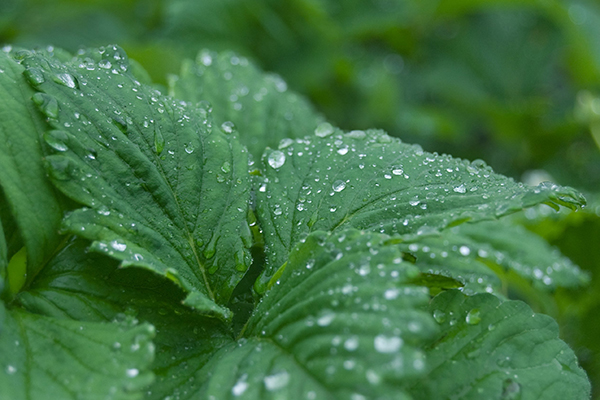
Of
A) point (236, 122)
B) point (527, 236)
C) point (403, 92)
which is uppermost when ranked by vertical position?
point (236, 122)

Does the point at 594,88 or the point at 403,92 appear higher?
the point at 594,88

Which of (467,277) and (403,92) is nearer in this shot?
(467,277)

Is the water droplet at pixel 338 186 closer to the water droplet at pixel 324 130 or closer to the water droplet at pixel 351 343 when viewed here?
the water droplet at pixel 324 130

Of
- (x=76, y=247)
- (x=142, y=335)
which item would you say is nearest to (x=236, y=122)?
(x=76, y=247)

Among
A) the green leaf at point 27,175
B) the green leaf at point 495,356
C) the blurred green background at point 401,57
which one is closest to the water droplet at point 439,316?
the green leaf at point 495,356

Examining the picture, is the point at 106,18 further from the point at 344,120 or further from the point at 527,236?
the point at 527,236

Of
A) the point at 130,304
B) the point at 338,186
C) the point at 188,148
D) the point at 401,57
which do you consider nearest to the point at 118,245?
the point at 130,304

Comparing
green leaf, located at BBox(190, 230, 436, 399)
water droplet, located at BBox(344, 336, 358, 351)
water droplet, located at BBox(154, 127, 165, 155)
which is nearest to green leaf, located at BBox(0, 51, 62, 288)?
water droplet, located at BBox(154, 127, 165, 155)

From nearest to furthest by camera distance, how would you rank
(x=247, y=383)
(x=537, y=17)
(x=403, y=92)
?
(x=247, y=383) < (x=403, y=92) < (x=537, y=17)
